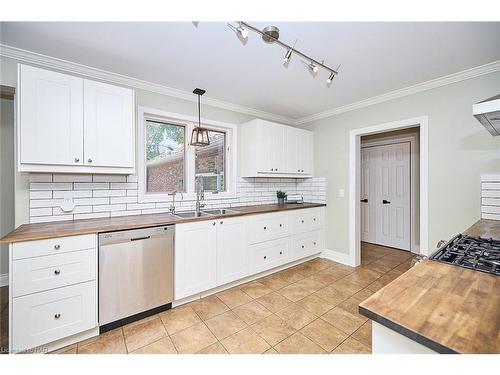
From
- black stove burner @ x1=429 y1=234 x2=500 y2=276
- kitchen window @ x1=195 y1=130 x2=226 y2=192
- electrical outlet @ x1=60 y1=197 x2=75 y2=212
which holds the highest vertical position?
kitchen window @ x1=195 y1=130 x2=226 y2=192

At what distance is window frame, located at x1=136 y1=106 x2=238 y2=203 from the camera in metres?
2.65

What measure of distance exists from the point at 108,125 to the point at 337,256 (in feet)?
11.8

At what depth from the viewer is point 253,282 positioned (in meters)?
2.93

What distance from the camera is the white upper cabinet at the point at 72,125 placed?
1.82m

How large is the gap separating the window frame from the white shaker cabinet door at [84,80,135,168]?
39 centimetres

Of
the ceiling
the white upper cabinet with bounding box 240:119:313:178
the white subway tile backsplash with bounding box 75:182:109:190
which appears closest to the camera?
the ceiling

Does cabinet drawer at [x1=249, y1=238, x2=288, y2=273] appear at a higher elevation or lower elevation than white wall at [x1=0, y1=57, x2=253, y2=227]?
lower

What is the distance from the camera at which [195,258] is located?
7.85 ft

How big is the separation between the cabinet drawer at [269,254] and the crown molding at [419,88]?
2235mm

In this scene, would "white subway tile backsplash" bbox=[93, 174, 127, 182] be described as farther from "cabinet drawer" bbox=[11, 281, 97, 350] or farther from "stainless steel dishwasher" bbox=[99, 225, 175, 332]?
"cabinet drawer" bbox=[11, 281, 97, 350]

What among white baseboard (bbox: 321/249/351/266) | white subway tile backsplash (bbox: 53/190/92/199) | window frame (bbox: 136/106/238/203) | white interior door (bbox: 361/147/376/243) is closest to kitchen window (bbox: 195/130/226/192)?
window frame (bbox: 136/106/238/203)

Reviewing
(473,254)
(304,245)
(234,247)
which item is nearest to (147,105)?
(234,247)
